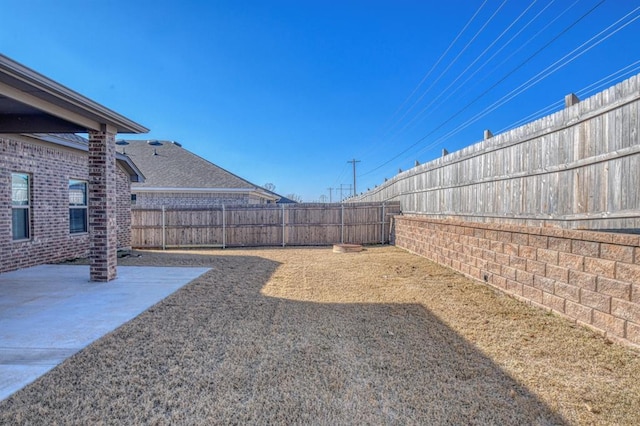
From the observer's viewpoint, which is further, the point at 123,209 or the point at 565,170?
the point at 123,209

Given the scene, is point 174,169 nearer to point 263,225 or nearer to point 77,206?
point 263,225

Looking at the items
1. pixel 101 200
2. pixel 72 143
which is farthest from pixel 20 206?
pixel 101 200

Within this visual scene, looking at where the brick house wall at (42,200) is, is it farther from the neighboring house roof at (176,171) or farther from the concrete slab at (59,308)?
the neighboring house roof at (176,171)

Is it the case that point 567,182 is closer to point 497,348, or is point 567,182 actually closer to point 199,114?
point 497,348

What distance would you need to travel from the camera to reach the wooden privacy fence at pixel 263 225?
42.1ft

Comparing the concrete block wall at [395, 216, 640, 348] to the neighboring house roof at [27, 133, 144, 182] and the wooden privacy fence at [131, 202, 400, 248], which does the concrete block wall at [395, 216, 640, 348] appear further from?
the neighboring house roof at [27, 133, 144, 182]

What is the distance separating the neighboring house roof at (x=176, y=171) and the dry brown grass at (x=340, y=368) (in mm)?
11774

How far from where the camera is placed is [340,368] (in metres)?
3.09

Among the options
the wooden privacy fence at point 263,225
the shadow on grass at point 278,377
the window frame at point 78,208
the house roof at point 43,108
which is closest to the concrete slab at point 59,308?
the shadow on grass at point 278,377

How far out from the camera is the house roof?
3924 millimetres

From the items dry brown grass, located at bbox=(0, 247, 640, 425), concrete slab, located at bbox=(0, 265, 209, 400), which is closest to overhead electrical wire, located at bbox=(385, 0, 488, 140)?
dry brown grass, located at bbox=(0, 247, 640, 425)

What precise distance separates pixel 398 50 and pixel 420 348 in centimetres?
1237

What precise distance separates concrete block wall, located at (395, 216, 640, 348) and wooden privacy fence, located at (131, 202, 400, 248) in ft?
20.9

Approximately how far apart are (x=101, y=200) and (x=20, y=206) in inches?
111
